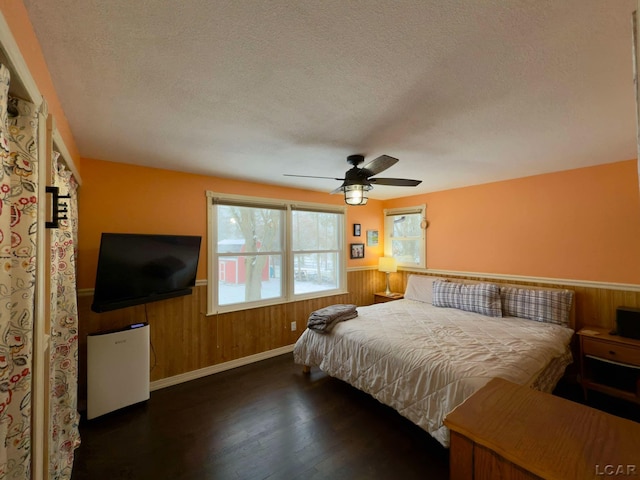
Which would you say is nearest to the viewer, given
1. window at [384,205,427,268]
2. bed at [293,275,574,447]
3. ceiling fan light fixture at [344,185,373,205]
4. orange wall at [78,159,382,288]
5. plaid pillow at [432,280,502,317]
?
bed at [293,275,574,447]

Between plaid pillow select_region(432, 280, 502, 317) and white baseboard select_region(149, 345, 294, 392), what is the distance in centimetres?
223

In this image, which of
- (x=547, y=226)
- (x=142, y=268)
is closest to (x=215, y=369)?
(x=142, y=268)

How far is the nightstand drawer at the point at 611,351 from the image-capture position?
2.38 meters

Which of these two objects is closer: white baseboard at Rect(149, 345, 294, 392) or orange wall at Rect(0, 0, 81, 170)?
orange wall at Rect(0, 0, 81, 170)

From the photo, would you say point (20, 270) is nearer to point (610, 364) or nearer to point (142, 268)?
point (142, 268)

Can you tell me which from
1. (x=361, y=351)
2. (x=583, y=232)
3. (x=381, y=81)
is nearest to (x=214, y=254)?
A: (x=361, y=351)

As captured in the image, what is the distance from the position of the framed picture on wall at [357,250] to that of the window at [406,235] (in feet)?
2.05

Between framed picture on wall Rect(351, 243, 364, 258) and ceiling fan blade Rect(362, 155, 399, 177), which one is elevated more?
ceiling fan blade Rect(362, 155, 399, 177)

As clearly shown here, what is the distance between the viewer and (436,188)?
4.13m

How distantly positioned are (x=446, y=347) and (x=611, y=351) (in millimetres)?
1606

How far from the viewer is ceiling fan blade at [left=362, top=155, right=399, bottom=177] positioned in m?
2.00

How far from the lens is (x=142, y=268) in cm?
257

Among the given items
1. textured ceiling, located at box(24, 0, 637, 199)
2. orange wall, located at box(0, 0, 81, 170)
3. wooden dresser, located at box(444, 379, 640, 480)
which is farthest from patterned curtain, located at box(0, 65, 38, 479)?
wooden dresser, located at box(444, 379, 640, 480)

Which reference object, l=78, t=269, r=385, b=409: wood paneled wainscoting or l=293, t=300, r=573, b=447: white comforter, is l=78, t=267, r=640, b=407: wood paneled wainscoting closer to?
l=78, t=269, r=385, b=409: wood paneled wainscoting
